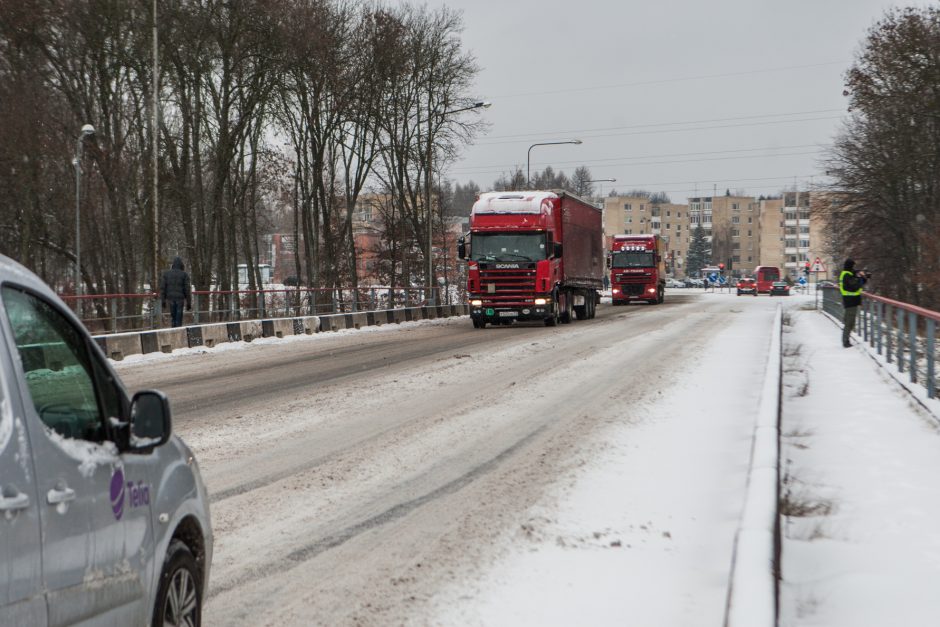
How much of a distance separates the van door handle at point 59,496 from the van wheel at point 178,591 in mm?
766

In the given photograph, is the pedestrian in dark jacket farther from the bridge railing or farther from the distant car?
the distant car

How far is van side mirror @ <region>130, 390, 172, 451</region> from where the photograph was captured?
3.36m

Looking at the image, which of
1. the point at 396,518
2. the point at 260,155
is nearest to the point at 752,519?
the point at 396,518

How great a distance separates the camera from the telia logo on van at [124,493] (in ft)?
10.7

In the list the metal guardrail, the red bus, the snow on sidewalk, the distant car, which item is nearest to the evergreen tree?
the distant car

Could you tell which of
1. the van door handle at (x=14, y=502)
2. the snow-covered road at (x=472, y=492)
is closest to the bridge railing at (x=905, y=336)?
the snow-covered road at (x=472, y=492)

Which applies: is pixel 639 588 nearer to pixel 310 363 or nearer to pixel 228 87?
pixel 310 363

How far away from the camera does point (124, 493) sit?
334 centimetres

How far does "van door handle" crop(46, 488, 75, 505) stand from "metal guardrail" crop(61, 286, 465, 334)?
65.5ft

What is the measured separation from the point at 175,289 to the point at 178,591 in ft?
72.8

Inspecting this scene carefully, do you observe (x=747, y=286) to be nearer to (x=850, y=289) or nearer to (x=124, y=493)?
(x=850, y=289)

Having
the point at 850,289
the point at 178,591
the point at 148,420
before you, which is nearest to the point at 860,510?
the point at 178,591

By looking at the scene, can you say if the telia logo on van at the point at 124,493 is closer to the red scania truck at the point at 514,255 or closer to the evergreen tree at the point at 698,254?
the red scania truck at the point at 514,255

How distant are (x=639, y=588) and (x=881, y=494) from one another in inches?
118
